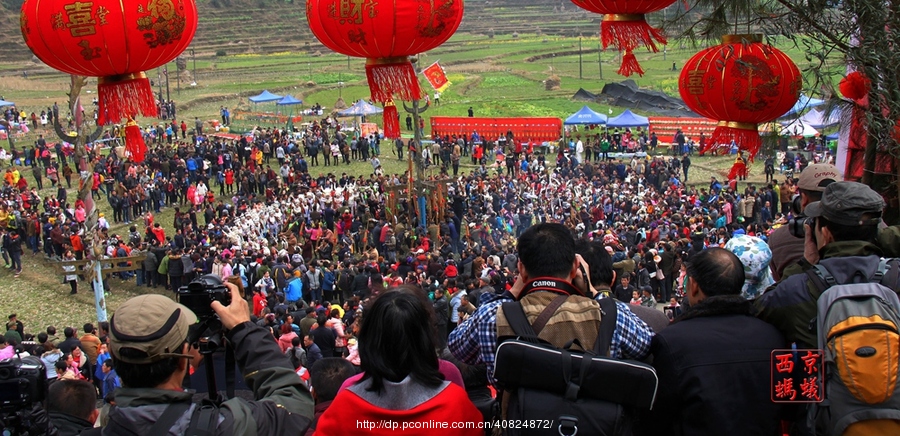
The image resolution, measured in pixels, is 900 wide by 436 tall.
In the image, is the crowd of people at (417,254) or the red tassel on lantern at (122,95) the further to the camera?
the red tassel on lantern at (122,95)

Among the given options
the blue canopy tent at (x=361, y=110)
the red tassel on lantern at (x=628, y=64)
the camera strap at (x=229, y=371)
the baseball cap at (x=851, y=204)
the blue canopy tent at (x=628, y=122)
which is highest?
the red tassel on lantern at (x=628, y=64)

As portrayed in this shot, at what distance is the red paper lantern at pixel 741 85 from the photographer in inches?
242

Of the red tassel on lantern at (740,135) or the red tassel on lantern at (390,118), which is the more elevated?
the red tassel on lantern at (390,118)

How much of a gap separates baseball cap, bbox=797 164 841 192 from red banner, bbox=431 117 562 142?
80.9 feet

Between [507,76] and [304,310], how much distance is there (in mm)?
40086

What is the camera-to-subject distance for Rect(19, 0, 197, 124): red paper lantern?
18.1 ft

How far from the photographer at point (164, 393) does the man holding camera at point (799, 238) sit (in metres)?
2.37

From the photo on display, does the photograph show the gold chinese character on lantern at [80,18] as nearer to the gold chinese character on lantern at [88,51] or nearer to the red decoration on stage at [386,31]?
the gold chinese character on lantern at [88,51]

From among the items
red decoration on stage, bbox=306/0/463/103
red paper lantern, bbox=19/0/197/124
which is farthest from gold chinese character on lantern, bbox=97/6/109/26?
red decoration on stage, bbox=306/0/463/103

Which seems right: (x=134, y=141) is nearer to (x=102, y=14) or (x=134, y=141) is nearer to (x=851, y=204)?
(x=102, y=14)

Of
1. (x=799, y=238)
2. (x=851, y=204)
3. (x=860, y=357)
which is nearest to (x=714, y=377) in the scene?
(x=860, y=357)

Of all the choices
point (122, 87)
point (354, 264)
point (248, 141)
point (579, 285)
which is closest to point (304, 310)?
point (354, 264)

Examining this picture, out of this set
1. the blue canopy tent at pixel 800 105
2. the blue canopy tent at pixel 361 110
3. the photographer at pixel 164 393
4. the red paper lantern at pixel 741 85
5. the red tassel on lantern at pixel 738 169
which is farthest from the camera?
the blue canopy tent at pixel 361 110

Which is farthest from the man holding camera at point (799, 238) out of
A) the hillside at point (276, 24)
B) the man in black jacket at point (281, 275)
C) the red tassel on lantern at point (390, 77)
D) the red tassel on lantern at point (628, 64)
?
the hillside at point (276, 24)
